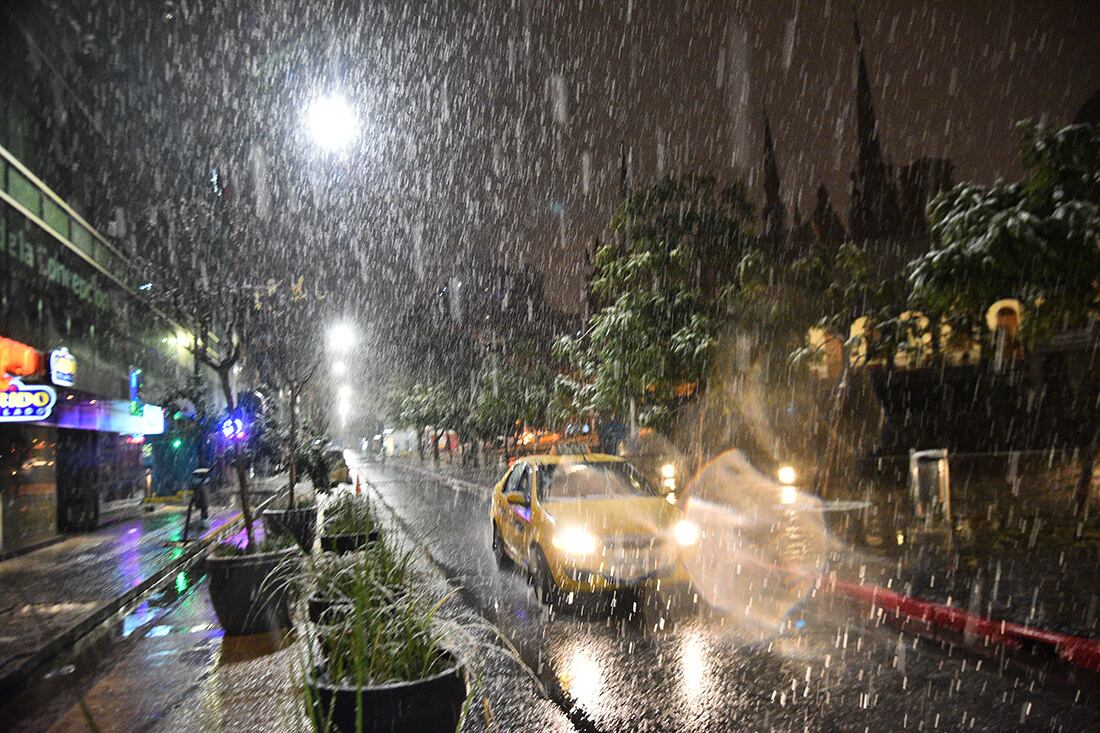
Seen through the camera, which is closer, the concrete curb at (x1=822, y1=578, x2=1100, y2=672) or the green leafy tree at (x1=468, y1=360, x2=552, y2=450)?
the concrete curb at (x1=822, y1=578, x2=1100, y2=672)

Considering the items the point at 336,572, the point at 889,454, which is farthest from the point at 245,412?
the point at 336,572

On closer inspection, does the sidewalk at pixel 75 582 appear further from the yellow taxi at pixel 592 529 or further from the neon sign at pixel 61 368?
the yellow taxi at pixel 592 529

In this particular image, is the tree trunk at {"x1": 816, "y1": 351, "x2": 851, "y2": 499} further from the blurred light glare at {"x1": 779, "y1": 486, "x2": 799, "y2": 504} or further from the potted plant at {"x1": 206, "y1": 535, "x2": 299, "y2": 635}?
the potted plant at {"x1": 206, "y1": 535, "x2": 299, "y2": 635}

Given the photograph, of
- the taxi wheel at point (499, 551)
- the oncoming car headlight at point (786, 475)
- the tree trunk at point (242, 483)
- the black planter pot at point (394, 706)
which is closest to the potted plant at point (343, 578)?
the black planter pot at point (394, 706)

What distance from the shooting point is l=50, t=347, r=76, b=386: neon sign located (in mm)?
15320

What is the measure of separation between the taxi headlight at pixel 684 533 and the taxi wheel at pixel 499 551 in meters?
3.42

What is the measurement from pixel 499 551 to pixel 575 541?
354 cm

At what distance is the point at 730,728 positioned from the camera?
5148 mm

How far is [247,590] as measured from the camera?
7863 millimetres

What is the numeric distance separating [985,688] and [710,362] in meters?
12.8

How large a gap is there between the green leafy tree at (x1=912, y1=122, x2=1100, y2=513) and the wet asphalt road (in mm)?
4430

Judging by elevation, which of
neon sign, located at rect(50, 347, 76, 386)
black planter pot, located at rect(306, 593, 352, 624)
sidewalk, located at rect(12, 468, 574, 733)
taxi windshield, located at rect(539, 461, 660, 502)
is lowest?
sidewalk, located at rect(12, 468, 574, 733)

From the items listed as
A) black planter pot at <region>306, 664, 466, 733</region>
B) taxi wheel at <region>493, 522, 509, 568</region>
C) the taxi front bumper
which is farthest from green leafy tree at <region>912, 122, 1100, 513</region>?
black planter pot at <region>306, 664, 466, 733</region>

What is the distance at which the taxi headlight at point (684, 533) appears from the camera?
8.91 metres
